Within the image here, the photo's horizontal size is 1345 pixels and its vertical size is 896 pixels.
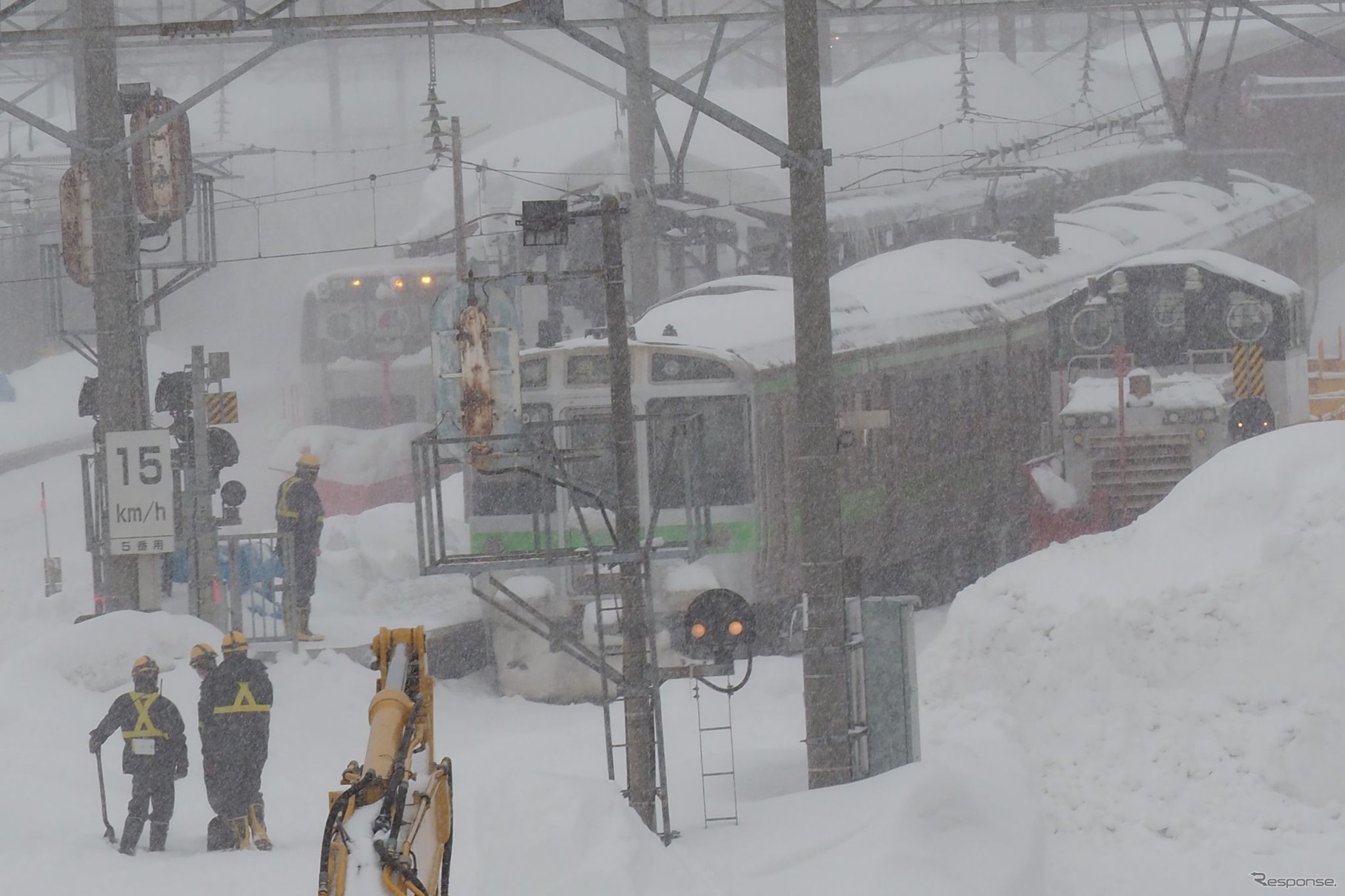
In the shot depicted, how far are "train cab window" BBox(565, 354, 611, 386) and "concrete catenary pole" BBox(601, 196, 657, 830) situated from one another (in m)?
5.99

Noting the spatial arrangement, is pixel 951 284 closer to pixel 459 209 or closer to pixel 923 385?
pixel 923 385

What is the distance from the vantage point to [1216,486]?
42.6 ft

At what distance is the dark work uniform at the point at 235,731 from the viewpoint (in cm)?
1194

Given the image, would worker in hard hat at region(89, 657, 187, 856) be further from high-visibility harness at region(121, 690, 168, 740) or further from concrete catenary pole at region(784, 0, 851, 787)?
concrete catenary pole at region(784, 0, 851, 787)

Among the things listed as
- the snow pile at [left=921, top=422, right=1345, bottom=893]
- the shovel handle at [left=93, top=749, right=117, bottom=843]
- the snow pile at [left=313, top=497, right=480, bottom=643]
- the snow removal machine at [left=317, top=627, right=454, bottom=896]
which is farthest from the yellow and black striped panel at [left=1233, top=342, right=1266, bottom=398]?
the snow removal machine at [left=317, top=627, right=454, bottom=896]

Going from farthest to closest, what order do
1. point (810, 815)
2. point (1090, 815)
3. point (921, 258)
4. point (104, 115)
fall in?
point (921, 258) → point (104, 115) → point (1090, 815) → point (810, 815)

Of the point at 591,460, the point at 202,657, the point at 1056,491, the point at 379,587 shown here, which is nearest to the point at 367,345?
the point at 379,587

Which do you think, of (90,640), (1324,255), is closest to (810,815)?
(90,640)

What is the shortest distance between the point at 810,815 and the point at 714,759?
2270 millimetres

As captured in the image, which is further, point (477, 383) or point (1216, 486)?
point (1216, 486)

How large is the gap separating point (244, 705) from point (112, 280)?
6.69 m

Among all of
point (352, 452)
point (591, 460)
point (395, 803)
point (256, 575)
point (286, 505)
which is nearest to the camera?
point (395, 803)

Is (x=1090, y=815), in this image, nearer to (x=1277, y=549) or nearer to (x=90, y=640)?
(x=1277, y=549)

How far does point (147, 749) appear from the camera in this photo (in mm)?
11859
